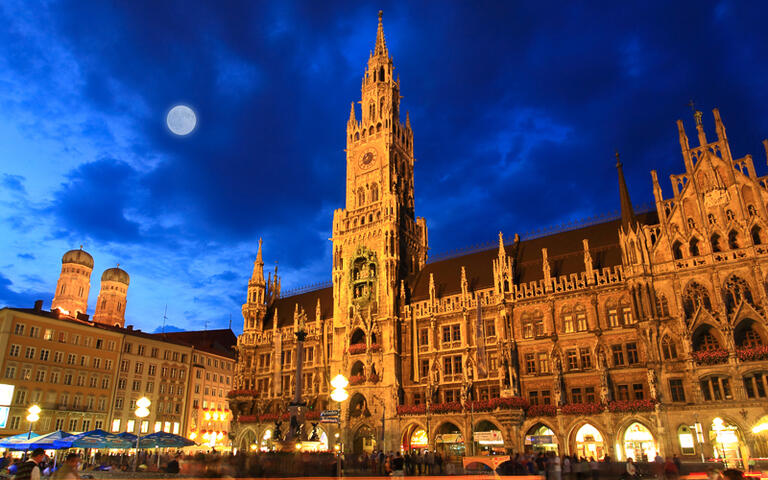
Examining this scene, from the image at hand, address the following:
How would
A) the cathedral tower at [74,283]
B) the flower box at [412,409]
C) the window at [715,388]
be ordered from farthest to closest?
1. the cathedral tower at [74,283]
2. the flower box at [412,409]
3. the window at [715,388]

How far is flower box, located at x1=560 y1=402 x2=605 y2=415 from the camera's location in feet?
→ 138

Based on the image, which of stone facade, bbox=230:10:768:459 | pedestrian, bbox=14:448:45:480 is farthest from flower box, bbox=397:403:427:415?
pedestrian, bbox=14:448:45:480

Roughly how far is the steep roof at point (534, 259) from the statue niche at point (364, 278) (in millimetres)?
4529

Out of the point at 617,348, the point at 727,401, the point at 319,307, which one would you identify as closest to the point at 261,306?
the point at 319,307

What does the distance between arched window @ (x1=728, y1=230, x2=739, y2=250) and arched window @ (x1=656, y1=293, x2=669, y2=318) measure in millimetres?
6232

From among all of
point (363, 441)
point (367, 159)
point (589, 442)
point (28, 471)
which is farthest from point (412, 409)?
point (28, 471)

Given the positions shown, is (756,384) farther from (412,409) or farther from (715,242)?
(412,409)

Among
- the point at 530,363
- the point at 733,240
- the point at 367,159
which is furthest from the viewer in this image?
the point at 367,159

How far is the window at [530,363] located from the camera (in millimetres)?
47688

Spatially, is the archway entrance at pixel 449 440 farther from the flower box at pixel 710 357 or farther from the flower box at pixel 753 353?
the flower box at pixel 753 353

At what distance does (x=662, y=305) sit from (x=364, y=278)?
101ft

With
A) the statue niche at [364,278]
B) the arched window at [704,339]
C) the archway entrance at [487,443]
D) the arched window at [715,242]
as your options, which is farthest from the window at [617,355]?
the statue niche at [364,278]

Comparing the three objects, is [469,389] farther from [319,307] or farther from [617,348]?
[319,307]

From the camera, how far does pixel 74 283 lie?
107 meters
